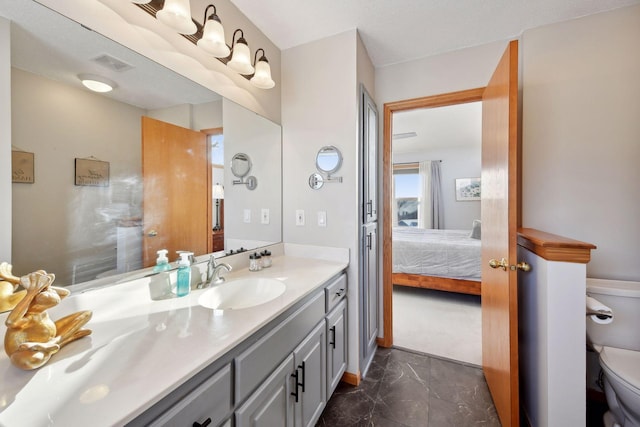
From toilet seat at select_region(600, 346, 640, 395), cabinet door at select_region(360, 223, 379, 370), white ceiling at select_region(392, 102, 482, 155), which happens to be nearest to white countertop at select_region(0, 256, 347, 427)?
cabinet door at select_region(360, 223, 379, 370)

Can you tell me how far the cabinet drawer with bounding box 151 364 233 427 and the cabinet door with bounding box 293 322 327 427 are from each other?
42cm

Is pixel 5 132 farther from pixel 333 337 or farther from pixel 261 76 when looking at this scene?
pixel 333 337

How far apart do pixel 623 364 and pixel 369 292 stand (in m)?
1.33

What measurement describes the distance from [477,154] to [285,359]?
6.06m

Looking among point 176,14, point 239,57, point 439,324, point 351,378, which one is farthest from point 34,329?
point 439,324

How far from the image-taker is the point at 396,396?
1700 millimetres

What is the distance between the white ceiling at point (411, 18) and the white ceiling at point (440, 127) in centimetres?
84

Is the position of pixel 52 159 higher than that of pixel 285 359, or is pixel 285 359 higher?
pixel 52 159

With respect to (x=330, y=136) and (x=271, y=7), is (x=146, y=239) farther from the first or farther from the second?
(x=271, y=7)

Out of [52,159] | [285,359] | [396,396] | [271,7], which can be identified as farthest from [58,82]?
[396,396]

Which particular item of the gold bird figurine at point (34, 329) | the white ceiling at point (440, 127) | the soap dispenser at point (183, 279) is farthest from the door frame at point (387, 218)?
the gold bird figurine at point (34, 329)

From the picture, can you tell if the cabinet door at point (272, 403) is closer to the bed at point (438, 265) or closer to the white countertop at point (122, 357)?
the white countertop at point (122, 357)

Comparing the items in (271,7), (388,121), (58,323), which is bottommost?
(58,323)

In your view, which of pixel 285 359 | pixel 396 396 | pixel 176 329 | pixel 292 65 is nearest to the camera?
pixel 176 329
